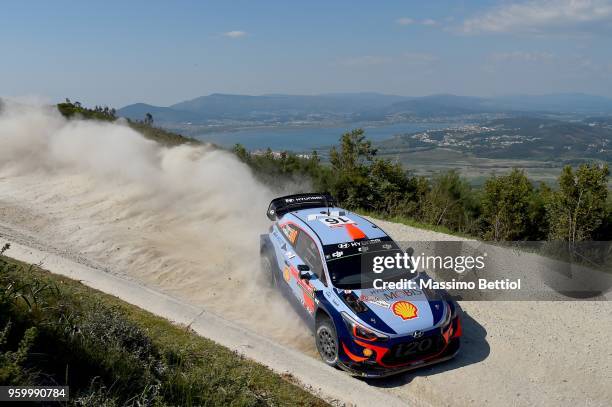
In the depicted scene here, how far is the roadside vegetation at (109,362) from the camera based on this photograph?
4176 millimetres

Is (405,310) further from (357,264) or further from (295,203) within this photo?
(295,203)

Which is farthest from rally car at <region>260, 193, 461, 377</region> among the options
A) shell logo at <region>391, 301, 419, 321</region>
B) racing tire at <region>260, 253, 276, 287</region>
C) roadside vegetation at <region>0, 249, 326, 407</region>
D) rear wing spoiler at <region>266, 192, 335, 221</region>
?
roadside vegetation at <region>0, 249, 326, 407</region>

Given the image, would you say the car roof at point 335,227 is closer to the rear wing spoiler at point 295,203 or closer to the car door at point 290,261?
the car door at point 290,261

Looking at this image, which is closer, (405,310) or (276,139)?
(405,310)

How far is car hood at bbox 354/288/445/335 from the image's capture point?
7.11 m

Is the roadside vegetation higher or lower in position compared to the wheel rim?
higher

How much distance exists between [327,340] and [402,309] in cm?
131

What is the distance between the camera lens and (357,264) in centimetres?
831

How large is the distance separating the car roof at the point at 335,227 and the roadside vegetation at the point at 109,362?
2.83 metres

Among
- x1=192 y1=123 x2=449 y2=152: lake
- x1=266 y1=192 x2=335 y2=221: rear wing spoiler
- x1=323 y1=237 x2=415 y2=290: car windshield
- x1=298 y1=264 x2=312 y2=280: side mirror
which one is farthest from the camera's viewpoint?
x1=192 y1=123 x2=449 y2=152: lake

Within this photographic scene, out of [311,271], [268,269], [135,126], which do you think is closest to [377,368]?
[311,271]

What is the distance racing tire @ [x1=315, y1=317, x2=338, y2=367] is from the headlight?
285mm

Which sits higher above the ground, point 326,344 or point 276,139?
point 276,139

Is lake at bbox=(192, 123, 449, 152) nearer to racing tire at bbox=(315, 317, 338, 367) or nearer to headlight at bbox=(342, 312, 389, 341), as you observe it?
racing tire at bbox=(315, 317, 338, 367)
